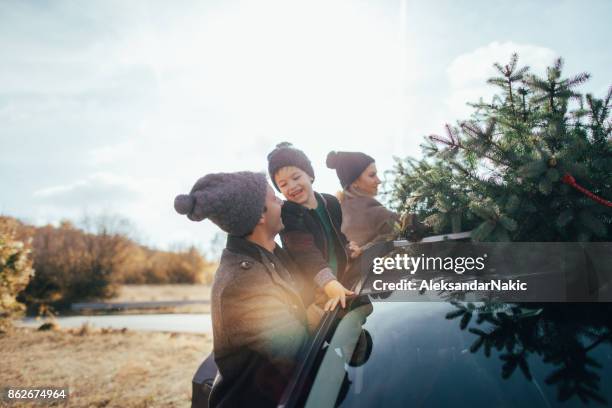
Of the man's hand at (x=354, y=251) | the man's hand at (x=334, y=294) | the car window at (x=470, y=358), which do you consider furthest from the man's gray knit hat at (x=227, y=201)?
the man's hand at (x=354, y=251)

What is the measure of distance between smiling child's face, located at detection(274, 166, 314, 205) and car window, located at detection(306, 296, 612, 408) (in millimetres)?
1157

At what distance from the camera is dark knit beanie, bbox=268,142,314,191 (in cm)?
280

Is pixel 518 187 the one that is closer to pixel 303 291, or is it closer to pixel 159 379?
pixel 303 291

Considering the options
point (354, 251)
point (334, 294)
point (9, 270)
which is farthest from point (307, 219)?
point (9, 270)

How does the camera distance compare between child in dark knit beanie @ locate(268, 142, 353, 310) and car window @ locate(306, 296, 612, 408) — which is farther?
child in dark knit beanie @ locate(268, 142, 353, 310)

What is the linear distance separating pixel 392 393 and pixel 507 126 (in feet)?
5.09

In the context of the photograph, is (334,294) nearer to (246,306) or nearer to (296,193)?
(246,306)

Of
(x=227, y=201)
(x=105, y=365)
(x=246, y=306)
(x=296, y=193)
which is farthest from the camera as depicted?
(x=105, y=365)

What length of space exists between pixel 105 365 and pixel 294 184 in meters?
5.80

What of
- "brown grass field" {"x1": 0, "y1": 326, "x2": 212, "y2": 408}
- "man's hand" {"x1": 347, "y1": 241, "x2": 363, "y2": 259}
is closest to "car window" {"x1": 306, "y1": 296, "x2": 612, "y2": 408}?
"man's hand" {"x1": 347, "y1": 241, "x2": 363, "y2": 259}

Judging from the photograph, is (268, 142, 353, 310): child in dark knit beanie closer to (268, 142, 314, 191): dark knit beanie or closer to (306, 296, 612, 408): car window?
(268, 142, 314, 191): dark knit beanie

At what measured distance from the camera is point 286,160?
9.17 ft

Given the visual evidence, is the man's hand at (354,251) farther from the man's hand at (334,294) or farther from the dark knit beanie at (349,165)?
the dark knit beanie at (349,165)

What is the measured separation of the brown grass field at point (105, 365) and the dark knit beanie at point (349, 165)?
10.9 ft
